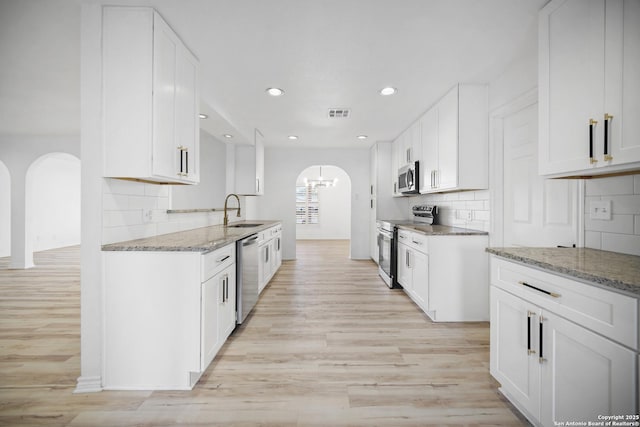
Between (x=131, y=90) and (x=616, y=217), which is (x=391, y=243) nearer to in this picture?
(x=616, y=217)

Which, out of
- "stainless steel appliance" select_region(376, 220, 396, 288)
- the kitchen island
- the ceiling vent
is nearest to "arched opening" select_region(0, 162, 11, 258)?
the kitchen island

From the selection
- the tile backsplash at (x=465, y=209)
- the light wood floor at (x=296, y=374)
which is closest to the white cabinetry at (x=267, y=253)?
the light wood floor at (x=296, y=374)

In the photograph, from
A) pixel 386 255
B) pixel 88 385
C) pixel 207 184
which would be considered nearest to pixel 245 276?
pixel 88 385

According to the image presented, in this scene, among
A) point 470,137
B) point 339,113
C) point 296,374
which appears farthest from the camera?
point 339,113

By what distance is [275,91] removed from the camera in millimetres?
3223

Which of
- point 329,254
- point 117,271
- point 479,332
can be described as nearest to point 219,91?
point 117,271

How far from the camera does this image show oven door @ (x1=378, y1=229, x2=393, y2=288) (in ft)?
13.8

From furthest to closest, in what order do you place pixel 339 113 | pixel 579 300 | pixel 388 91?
pixel 339 113 < pixel 388 91 < pixel 579 300

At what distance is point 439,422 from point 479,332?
140 centimetres

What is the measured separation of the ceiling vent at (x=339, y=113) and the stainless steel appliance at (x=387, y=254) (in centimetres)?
171

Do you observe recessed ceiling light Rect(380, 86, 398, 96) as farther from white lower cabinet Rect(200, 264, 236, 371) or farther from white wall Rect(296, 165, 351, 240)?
white wall Rect(296, 165, 351, 240)

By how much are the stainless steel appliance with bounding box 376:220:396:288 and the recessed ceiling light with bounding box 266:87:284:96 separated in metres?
2.35

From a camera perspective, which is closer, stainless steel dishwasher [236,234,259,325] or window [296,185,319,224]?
stainless steel dishwasher [236,234,259,325]

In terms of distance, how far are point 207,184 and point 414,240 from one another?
2982mm
